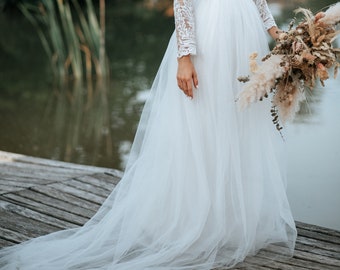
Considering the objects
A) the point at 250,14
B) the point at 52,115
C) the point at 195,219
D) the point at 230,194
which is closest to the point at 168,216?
the point at 195,219

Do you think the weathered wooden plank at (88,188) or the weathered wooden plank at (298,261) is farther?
the weathered wooden plank at (88,188)

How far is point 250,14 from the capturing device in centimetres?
244

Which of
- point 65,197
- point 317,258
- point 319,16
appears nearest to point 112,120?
point 65,197

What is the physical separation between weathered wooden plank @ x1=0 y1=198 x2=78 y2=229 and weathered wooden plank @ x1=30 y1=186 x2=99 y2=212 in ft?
0.71

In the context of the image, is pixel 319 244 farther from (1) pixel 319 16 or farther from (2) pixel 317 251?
(1) pixel 319 16

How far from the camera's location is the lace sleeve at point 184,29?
2297 millimetres

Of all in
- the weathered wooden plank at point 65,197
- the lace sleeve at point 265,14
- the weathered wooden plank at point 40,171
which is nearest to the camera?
the lace sleeve at point 265,14

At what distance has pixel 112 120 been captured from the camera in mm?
6184

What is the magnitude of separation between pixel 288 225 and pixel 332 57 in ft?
2.86

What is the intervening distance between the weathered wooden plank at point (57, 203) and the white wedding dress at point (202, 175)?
48 cm

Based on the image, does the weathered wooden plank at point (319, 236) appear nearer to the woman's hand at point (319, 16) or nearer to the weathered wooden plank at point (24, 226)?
the woman's hand at point (319, 16)

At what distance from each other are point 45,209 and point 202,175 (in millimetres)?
1065

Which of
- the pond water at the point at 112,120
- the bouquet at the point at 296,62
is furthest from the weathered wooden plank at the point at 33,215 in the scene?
the pond water at the point at 112,120

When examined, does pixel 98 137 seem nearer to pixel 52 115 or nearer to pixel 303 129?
pixel 52 115
